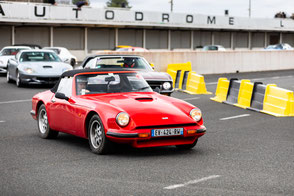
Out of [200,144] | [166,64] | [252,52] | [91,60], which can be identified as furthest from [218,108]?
[252,52]

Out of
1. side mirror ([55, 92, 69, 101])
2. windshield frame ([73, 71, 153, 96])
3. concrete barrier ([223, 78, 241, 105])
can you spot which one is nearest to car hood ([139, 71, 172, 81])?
concrete barrier ([223, 78, 241, 105])

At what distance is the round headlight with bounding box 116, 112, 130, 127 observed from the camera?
8188 mm

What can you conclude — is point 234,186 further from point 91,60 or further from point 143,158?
point 91,60

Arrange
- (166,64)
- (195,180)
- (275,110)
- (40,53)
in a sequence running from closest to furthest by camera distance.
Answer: (195,180), (275,110), (40,53), (166,64)

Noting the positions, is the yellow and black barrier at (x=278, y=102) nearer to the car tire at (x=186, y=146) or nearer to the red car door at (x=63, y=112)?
the car tire at (x=186, y=146)

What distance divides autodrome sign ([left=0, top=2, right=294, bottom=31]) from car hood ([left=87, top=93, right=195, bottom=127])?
38677mm

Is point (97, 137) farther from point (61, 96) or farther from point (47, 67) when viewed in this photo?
point (47, 67)

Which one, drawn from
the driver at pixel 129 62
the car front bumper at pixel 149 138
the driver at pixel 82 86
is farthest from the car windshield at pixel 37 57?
the car front bumper at pixel 149 138

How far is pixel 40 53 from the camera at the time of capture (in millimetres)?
22766

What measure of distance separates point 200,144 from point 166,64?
1860cm

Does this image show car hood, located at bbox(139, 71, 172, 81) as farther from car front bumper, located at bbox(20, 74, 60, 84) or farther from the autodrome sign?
the autodrome sign

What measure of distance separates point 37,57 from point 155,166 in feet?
51.7

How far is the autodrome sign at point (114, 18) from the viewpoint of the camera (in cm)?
4694

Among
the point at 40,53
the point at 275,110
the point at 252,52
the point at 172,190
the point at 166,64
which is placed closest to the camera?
the point at 172,190
